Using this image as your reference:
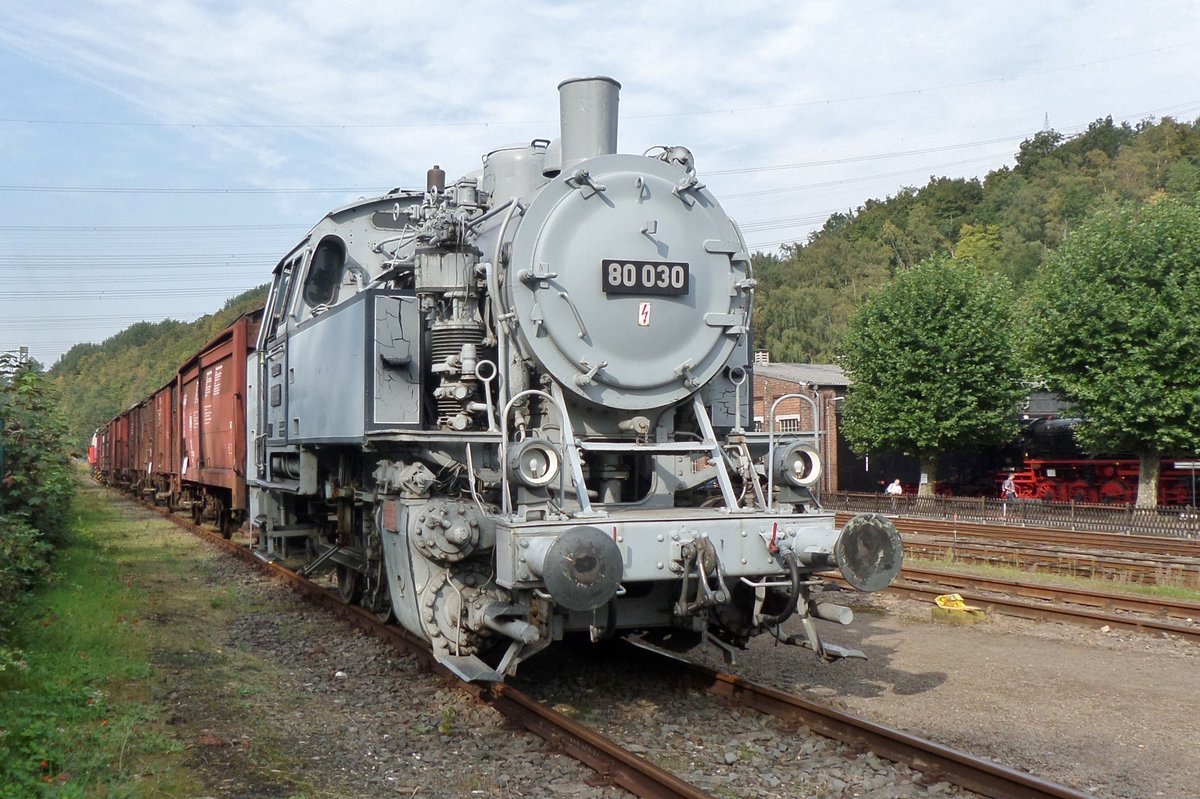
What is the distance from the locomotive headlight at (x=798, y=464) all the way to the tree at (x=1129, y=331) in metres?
16.7

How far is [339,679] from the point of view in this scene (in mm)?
7070

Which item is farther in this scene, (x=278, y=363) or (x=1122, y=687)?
(x=278, y=363)

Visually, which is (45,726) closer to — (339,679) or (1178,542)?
(339,679)

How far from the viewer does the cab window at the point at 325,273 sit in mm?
8684

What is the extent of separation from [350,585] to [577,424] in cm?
384

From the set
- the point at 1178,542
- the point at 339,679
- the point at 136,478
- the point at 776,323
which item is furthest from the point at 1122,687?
the point at 776,323

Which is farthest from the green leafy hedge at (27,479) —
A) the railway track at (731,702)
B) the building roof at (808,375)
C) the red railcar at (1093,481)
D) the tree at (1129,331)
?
the red railcar at (1093,481)

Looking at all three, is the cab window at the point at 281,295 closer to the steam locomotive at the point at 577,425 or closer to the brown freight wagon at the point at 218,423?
the steam locomotive at the point at 577,425

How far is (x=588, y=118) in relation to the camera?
6.72 m

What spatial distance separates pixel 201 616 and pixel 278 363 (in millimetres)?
2632

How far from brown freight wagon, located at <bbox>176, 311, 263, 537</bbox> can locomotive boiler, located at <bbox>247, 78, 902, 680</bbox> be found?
6240mm

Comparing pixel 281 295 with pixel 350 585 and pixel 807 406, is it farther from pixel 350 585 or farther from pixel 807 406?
pixel 807 406

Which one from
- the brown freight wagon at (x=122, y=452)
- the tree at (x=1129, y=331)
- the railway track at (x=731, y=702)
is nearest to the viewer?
the railway track at (x=731, y=702)

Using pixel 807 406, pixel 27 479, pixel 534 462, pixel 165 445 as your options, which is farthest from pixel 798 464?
pixel 807 406
